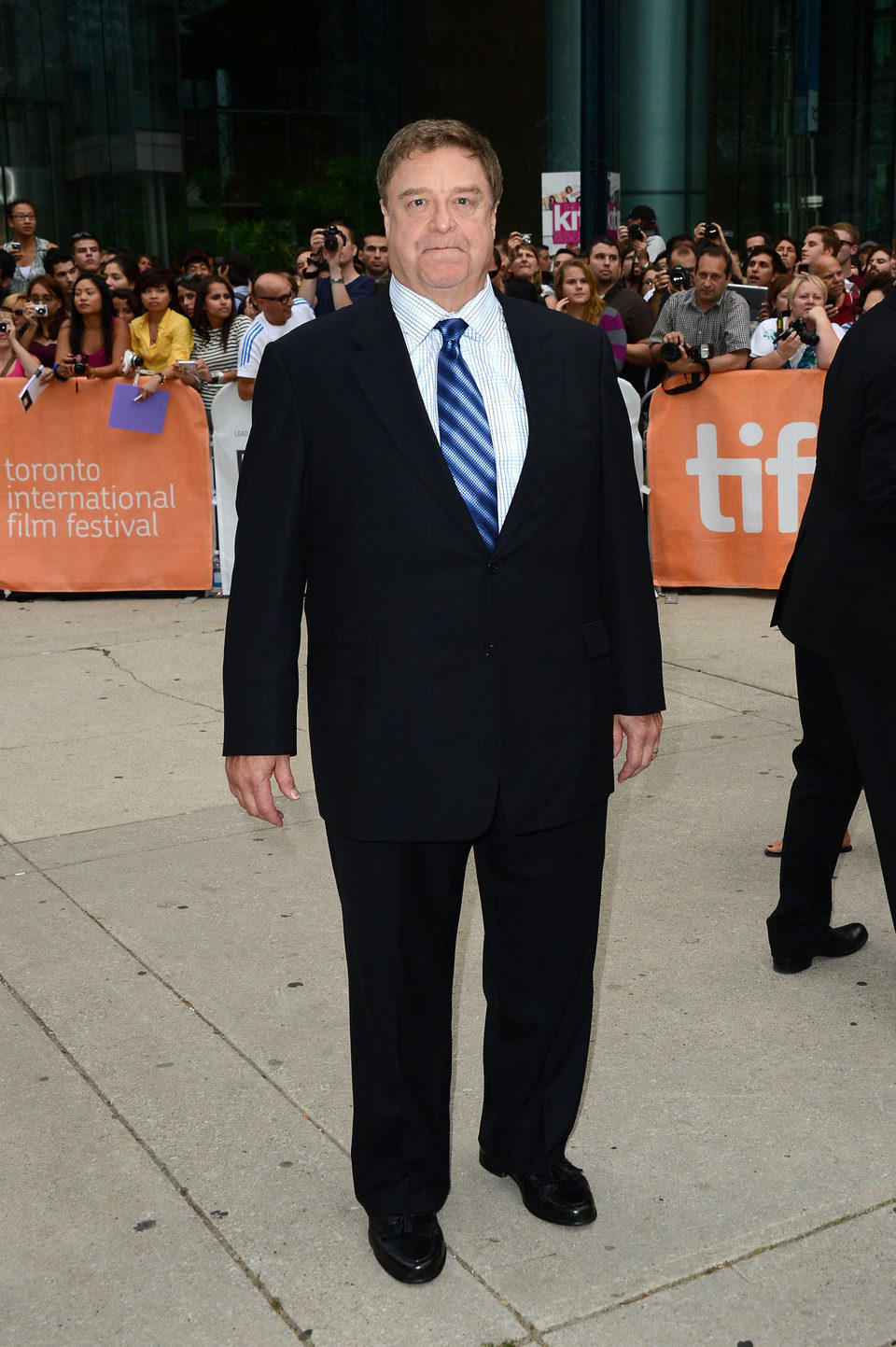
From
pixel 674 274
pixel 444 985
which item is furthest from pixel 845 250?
pixel 444 985

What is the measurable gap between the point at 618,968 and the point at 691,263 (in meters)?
10.0

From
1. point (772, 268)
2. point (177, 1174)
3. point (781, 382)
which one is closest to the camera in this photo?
point (177, 1174)

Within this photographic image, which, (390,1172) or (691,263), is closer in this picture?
(390,1172)

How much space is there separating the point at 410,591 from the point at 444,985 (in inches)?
31.1

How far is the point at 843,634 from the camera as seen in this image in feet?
12.1

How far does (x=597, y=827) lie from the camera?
2.87 metres

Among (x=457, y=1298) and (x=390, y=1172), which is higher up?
(x=390, y=1172)

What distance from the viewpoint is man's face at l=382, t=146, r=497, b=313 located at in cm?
257

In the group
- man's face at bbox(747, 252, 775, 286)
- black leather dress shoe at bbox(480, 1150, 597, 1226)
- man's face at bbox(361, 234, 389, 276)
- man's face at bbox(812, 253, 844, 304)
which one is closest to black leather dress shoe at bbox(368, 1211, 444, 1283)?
black leather dress shoe at bbox(480, 1150, 597, 1226)

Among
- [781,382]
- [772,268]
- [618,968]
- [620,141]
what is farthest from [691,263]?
[620,141]

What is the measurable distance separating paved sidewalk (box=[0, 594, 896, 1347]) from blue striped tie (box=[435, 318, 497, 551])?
1.40 meters

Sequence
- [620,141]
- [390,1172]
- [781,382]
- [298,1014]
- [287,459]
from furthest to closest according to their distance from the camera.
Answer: [620,141]
[781,382]
[298,1014]
[390,1172]
[287,459]

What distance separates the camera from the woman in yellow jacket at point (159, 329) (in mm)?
9648

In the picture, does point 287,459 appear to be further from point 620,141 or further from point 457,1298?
point 620,141
